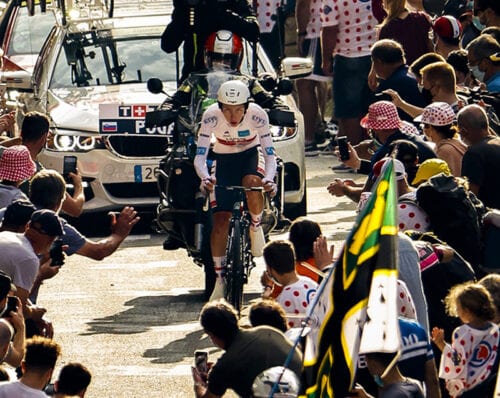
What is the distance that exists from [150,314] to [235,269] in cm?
88

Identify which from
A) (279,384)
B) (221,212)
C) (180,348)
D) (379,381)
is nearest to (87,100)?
(221,212)

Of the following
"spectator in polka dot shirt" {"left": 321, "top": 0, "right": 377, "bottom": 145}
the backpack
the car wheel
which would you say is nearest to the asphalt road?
the car wheel

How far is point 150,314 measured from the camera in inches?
631

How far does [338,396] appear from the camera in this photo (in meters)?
8.41

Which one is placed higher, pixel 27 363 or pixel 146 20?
pixel 27 363

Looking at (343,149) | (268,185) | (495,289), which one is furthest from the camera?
(268,185)

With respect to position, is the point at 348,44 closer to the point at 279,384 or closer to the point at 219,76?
the point at 219,76

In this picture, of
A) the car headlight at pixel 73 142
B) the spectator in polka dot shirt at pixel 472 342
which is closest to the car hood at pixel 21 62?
the car headlight at pixel 73 142

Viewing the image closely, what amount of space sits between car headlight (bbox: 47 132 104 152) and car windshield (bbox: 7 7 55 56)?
6.51m

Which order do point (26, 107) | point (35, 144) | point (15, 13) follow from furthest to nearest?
point (15, 13) → point (26, 107) → point (35, 144)

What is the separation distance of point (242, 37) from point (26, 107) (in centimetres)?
295

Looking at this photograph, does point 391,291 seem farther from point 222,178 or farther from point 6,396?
point 222,178

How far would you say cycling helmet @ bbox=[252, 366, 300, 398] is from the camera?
8891 millimetres

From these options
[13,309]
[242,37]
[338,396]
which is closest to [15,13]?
[242,37]
